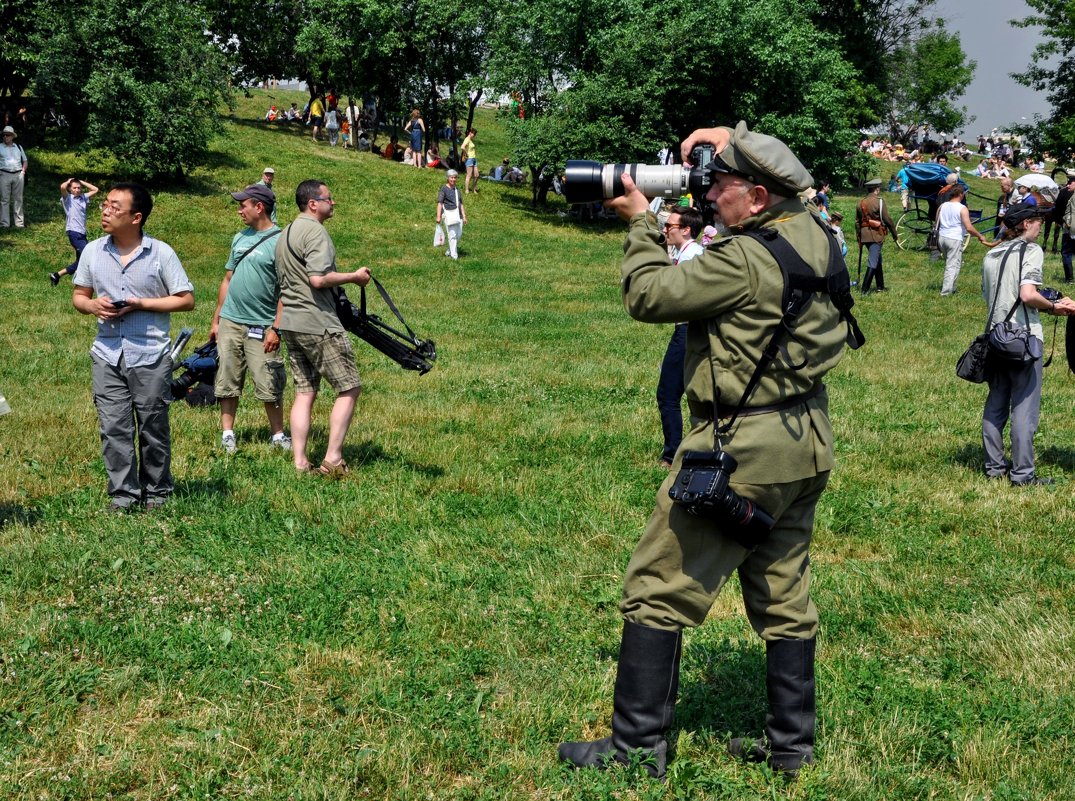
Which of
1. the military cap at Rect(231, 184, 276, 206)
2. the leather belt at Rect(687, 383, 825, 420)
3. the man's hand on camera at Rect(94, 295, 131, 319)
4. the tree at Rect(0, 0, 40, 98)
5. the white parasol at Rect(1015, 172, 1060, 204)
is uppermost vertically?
the tree at Rect(0, 0, 40, 98)

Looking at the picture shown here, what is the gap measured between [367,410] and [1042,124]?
40185mm

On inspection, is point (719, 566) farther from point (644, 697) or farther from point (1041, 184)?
point (1041, 184)

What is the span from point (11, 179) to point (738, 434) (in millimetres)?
21382

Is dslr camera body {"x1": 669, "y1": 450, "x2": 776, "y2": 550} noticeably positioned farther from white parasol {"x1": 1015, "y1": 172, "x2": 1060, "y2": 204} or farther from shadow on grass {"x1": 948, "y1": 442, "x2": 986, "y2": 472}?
white parasol {"x1": 1015, "y1": 172, "x2": 1060, "y2": 204}

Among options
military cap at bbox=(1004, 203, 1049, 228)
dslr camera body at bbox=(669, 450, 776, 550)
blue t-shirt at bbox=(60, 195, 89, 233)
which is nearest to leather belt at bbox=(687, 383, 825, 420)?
dslr camera body at bbox=(669, 450, 776, 550)

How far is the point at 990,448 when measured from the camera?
26.7ft

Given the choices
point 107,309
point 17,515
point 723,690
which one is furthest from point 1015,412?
point 17,515

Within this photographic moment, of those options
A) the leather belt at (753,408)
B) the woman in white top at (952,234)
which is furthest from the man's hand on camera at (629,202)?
the woman in white top at (952,234)

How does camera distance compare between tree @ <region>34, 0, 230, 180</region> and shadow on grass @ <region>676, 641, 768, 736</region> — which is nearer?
shadow on grass @ <region>676, 641, 768, 736</region>

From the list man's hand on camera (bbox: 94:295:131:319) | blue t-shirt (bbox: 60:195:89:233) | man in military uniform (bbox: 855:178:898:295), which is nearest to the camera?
man's hand on camera (bbox: 94:295:131:319)

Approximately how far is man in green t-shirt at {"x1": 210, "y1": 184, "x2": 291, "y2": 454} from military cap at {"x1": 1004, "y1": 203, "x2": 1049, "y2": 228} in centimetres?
564

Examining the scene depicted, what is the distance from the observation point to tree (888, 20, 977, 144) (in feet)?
221

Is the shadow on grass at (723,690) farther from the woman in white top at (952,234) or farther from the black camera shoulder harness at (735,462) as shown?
the woman in white top at (952,234)

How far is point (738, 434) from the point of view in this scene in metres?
3.53
